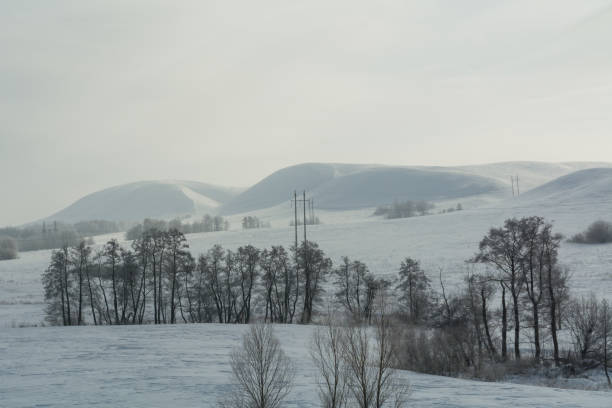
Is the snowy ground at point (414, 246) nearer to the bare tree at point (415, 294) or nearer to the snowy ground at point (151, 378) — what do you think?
the bare tree at point (415, 294)

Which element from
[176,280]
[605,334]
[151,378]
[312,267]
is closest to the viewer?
[151,378]

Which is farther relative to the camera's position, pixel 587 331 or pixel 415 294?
pixel 415 294

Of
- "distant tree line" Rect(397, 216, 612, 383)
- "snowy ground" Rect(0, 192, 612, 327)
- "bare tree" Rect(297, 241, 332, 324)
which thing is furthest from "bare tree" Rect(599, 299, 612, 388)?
"bare tree" Rect(297, 241, 332, 324)

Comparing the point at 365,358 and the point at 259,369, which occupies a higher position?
the point at 365,358

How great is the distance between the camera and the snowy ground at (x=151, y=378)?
2539 cm

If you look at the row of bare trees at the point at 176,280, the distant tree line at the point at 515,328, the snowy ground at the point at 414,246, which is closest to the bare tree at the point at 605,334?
the distant tree line at the point at 515,328

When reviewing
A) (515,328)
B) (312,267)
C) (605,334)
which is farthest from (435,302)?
(605,334)

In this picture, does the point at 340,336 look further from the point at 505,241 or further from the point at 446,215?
the point at 446,215

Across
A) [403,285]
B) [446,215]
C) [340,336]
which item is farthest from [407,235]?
[340,336]

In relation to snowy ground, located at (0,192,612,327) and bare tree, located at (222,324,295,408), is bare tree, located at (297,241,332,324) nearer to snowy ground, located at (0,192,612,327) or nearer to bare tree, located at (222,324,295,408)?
snowy ground, located at (0,192,612,327)

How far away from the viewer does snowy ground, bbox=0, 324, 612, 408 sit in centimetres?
2539

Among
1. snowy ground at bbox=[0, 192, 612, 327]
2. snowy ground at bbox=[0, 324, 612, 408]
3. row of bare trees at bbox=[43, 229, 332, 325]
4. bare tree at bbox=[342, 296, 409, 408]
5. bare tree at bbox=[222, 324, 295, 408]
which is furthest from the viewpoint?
snowy ground at bbox=[0, 192, 612, 327]

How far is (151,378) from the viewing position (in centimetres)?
3002

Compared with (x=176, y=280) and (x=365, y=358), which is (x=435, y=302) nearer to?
(x=176, y=280)
